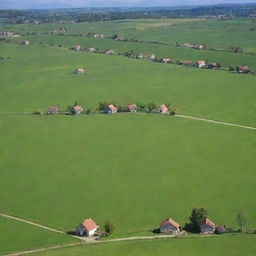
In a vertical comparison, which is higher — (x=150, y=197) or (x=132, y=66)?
(x=132, y=66)

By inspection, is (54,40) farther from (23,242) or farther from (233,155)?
(23,242)

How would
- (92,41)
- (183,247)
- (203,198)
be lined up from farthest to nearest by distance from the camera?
(92,41) < (203,198) < (183,247)

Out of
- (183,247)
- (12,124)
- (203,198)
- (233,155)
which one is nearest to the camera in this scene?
(183,247)

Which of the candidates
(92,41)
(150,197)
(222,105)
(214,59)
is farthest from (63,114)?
(92,41)

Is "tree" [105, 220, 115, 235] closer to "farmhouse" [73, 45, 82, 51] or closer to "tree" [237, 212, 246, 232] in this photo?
"tree" [237, 212, 246, 232]

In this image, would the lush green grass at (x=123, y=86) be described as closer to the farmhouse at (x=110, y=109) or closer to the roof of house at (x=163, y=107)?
the roof of house at (x=163, y=107)

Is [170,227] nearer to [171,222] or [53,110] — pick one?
[171,222]

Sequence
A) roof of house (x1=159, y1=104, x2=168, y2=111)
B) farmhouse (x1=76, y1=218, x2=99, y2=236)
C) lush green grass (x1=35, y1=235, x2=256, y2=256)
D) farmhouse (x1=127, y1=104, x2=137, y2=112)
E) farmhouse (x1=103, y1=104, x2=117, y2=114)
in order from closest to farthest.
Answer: lush green grass (x1=35, y1=235, x2=256, y2=256), farmhouse (x1=76, y1=218, x2=99, y2=236), roof of house (x1=159, y1=104, x2=168, y2=111), farmhouse (x1=103, y1=104, x2=117, y2=114), farmhouse (x1=127, y1=104, x2=137, y2=112)

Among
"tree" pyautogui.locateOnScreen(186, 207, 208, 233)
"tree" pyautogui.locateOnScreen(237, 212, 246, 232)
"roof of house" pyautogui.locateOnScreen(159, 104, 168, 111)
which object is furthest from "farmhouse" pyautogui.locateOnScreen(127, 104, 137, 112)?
"tree" pyautogui.locateOnScreen(237, 212, 246, 232)
